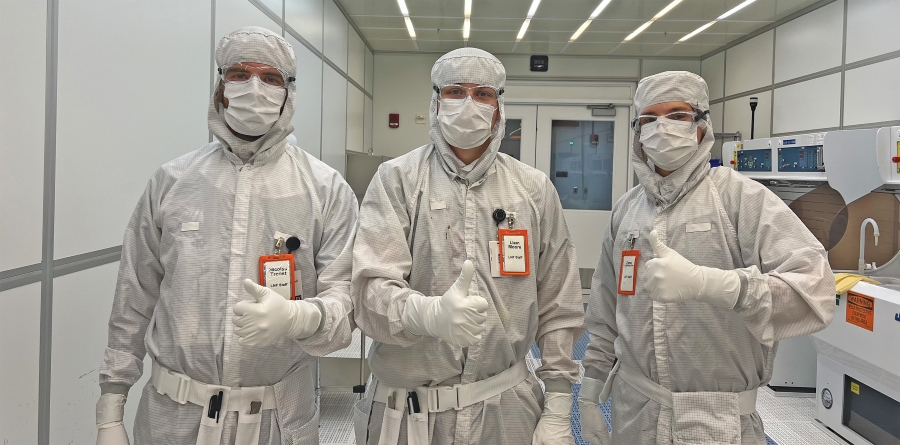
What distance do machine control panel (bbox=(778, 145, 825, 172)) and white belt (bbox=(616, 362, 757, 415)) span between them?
2667 mm

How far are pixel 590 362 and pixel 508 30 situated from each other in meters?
4.42

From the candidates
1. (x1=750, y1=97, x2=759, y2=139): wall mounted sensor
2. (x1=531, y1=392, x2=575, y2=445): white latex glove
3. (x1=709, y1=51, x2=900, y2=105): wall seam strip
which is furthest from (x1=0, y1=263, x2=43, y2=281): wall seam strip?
(x1=750, y1=97, x2=759, y2=139): wall mounted sensor

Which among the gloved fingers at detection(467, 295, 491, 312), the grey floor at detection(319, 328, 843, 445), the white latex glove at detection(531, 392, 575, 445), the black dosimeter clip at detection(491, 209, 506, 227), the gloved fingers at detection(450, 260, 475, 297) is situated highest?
the black dosimeter clip at detection(491, 209, 506, 227)

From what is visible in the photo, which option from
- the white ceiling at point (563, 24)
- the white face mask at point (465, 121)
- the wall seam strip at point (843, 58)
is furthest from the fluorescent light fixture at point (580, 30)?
the white face mask at point (465, 121)

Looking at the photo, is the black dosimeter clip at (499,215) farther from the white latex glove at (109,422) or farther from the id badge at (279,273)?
the white latex glove at (109,422)

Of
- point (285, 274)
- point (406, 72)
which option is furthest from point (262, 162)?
point (406, 72)

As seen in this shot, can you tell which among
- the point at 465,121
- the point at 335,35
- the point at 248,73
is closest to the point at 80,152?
the point at 248,73

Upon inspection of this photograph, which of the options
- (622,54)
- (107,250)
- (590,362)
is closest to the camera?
(107,250)

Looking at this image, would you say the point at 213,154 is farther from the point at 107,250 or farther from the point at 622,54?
the point at 622,54

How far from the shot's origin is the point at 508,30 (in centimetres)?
563

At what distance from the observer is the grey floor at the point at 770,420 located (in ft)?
9.87

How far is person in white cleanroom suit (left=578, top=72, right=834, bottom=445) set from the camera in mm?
1437

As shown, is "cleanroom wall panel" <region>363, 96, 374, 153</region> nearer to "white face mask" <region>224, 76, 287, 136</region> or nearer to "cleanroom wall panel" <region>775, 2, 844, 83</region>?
"cleanroom wall panel" <region>775, 2, 844, 83</region>

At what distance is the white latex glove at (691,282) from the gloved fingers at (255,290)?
945mm
